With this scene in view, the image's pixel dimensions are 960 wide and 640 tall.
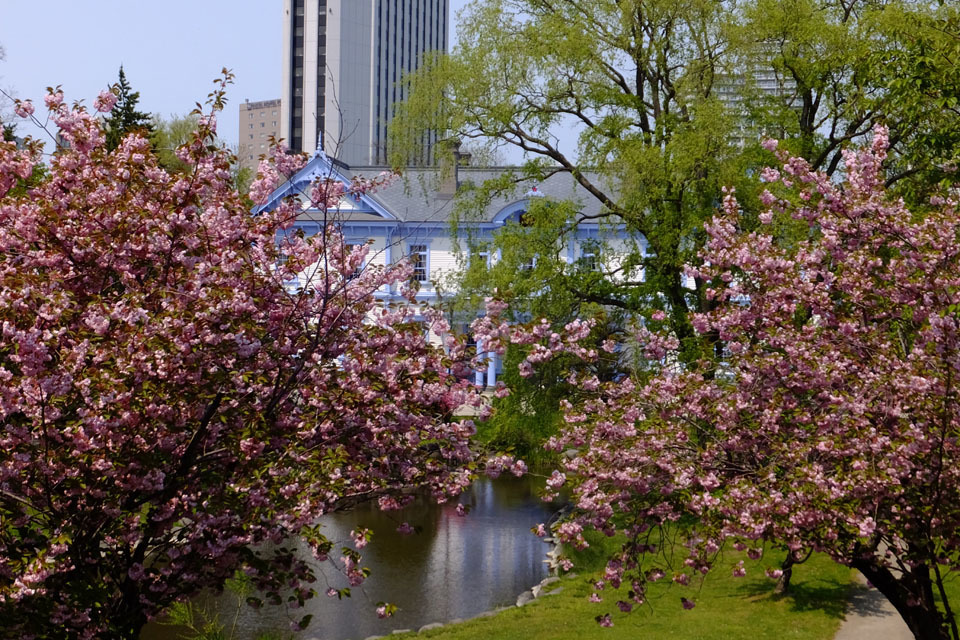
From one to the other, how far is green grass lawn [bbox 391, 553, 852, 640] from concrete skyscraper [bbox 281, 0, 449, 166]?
63.4 meters

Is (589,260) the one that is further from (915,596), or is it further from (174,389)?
(174,389)

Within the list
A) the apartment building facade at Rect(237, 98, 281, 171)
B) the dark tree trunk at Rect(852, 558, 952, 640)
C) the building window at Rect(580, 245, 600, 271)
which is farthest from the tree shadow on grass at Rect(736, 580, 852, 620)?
the apartment building facade at Rect(237, 98, 281, 171)

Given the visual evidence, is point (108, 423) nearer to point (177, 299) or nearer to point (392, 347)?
point (177, 299)

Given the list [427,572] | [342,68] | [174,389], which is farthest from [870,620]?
[342,68]

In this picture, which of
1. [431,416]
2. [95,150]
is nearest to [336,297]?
[431,416]

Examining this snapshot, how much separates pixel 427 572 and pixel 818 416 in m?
13.1

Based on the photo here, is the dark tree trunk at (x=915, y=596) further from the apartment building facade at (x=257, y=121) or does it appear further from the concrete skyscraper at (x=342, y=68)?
the apartment building facade at (x=257, y=121)

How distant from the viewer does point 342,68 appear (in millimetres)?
88562

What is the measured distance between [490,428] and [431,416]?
641 inches

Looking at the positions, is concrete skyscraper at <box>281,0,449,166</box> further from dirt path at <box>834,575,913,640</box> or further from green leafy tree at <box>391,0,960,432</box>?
dirt path at <box>834,575,913,640</box>

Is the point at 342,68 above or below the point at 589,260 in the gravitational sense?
above

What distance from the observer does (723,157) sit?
21125mm

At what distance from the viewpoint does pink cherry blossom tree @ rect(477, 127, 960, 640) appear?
26.6ft

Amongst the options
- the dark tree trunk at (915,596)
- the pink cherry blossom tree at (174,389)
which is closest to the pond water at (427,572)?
the pink cherry blossom tree at (174,389)
